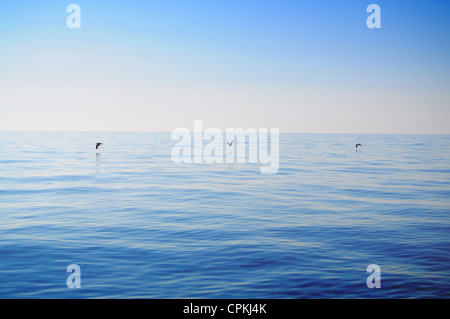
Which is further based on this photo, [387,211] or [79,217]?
[387,211]

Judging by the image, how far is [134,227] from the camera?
15.2m

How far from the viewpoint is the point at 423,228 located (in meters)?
15.2
